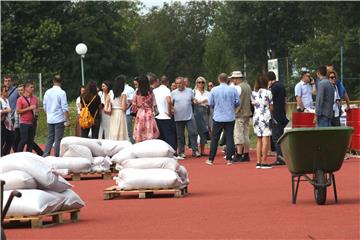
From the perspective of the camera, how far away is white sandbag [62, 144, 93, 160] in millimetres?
20992

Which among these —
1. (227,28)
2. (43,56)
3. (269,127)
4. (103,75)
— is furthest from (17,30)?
(269,127)

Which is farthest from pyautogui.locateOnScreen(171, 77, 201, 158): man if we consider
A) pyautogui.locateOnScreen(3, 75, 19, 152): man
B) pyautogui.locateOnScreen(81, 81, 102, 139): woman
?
pyautogui.locateOnScreen(3, 75, 19, 152): man

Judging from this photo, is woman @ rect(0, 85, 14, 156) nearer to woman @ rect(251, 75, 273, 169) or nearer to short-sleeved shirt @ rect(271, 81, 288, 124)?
woman @ rect(251, 75, 273, 169)

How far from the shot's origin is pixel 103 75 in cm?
8825

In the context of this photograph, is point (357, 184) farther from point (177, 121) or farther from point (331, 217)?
point (177, 121)

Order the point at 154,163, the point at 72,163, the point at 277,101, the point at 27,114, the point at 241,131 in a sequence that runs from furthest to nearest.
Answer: the point at 27,114
the point at 241,131
the point at 277,101
the point at 72,163
the point at 154,163

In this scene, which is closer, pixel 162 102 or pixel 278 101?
pixel 278 101

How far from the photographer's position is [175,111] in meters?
26.5

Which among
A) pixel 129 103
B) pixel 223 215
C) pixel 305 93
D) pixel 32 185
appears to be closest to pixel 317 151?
pixel 223 215

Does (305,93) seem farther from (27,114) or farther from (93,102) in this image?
(27,114)

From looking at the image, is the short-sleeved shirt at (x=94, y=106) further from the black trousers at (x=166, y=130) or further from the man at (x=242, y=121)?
the man at (x=242, y=121)

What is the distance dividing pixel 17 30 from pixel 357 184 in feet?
206

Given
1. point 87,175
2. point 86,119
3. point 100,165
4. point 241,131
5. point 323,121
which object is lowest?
point 87,175

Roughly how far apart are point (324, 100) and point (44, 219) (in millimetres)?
8962
